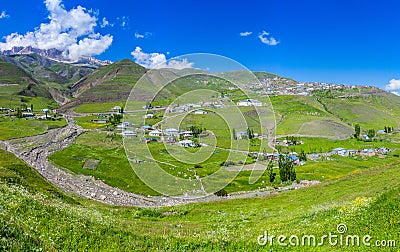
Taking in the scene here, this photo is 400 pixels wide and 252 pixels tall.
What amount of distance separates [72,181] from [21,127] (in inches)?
4495

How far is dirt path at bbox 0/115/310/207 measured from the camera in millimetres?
63438

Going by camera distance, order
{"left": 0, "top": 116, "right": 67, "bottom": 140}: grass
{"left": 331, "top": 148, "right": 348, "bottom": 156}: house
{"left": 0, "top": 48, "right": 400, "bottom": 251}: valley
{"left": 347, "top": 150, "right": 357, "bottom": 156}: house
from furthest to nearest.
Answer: {"left": 331, "top": 148, "right": 348, "bottom": 156}: house < {"left": 347, "top": 150, "right": 357, "bottom": 156}: house < {"left": 0, "top": 116, "right": 67, "bottom": 140}: grass < {"left": 0, "top": 48, "right": 400, "bottom": 251}: valley

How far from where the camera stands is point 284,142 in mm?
174875

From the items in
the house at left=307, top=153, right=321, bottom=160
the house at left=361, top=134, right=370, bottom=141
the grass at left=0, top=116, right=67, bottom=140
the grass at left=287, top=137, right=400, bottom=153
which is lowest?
the house at left=307, top=153, right=321, bottom=160

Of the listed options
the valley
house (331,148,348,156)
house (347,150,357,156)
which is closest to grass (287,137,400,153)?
the valley

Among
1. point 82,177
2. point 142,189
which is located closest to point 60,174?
point 82,177

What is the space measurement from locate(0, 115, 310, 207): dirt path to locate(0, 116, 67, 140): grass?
833cm

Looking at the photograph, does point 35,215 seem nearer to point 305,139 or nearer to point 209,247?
point 209,247

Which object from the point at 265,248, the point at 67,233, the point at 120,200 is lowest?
the point at 120,200

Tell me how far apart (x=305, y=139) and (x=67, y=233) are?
18582 cm

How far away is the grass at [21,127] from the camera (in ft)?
483

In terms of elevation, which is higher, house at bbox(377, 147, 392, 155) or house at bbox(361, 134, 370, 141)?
house at bbox(361, 134, 370, 141)

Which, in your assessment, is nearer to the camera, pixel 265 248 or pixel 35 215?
pixel 265 248

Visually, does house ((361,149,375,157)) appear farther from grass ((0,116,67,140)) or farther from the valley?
grass ((0,116,67,140))
